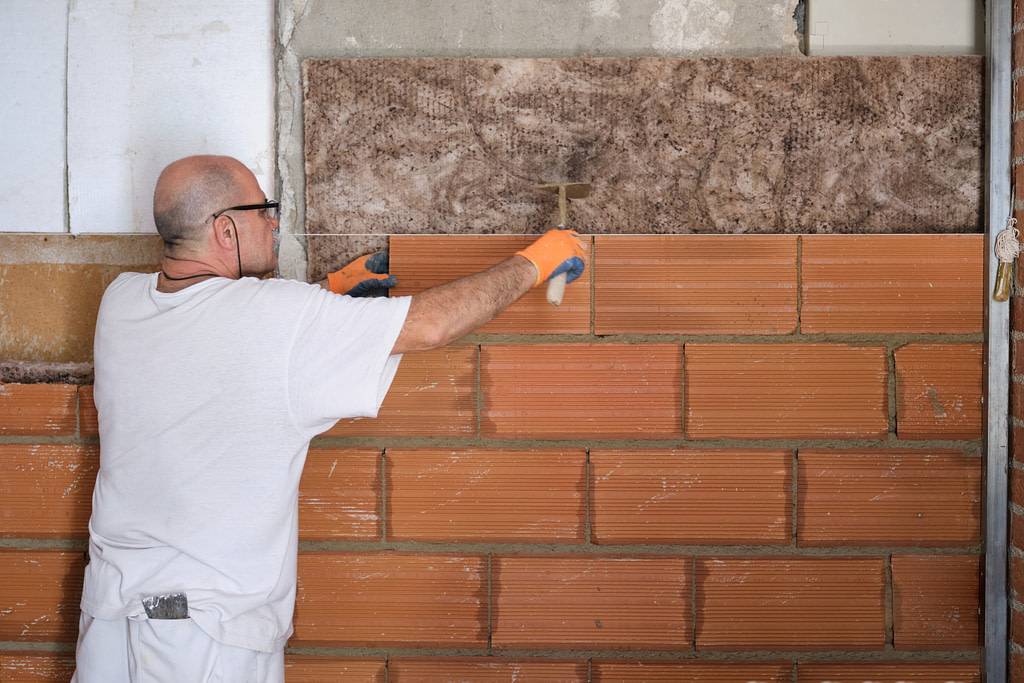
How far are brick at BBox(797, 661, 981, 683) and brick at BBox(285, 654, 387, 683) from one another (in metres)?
1.14

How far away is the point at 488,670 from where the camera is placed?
5.71ft

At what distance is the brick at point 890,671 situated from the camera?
1.74 m

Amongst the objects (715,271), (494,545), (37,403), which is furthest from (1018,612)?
(37,403)

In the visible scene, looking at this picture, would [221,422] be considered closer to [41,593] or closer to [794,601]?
[41,593]

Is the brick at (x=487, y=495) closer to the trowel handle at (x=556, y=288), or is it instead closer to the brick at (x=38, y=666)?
the trowel handle at (x=556, y=288)

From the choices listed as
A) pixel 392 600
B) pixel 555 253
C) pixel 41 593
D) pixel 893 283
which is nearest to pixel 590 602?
pixel 392 600

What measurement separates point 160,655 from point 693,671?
4.27 ft

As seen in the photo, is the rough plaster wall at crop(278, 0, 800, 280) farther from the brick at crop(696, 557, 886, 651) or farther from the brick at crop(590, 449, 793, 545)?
the brick at crop(696, 557, 886, 651)

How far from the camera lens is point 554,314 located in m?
1.70

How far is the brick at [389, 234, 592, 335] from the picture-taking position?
170cm

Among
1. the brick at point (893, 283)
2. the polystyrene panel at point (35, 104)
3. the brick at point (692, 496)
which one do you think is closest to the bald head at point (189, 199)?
the polystyrene panel at point (35, 104)

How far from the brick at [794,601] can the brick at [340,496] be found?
2.92ft

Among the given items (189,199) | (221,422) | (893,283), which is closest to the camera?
(221,422)

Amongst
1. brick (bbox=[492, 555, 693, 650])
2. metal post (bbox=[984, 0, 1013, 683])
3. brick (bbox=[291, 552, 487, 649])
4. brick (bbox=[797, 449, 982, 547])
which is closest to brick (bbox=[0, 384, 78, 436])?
brick (bbox=[291, 552, 487, 649])
